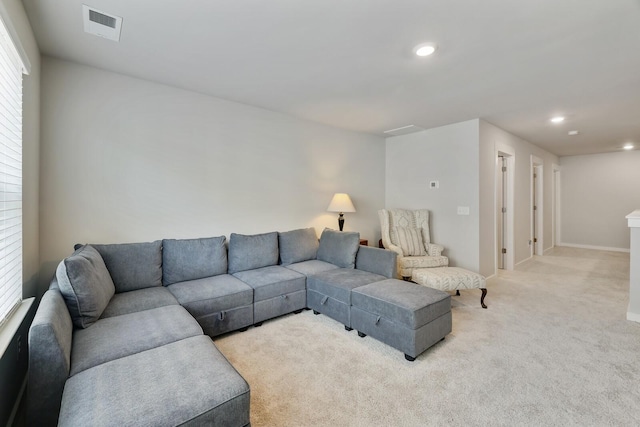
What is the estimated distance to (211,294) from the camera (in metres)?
2.45

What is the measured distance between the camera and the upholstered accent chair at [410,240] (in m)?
3.77

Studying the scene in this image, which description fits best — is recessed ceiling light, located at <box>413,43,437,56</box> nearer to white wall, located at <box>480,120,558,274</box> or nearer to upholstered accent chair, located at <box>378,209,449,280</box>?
white wall, located at <box>480,120,558,274</box>

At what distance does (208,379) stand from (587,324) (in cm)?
346

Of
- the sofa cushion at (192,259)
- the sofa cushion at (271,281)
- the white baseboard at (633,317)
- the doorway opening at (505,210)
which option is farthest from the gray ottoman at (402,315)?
the doorway opening at (505,210)

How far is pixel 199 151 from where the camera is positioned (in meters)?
3.12

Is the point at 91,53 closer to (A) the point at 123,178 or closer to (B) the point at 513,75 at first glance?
(A) the point at 123,178

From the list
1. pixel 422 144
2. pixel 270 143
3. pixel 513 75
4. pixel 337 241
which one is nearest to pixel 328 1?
pixel 513 75

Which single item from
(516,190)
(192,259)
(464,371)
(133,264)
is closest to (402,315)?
(464,371)

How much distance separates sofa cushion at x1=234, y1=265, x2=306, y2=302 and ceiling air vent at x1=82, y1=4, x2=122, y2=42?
222 cm

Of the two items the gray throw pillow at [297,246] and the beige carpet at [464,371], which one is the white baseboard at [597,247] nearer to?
the beige carpet at [464,371]

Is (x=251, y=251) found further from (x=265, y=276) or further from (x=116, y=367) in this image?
(x=116, y=367)

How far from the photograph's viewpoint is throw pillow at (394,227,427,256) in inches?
162

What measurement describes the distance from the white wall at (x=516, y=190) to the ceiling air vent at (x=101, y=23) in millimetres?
4163

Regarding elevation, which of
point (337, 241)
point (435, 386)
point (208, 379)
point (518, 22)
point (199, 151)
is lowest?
point (435, 386)
